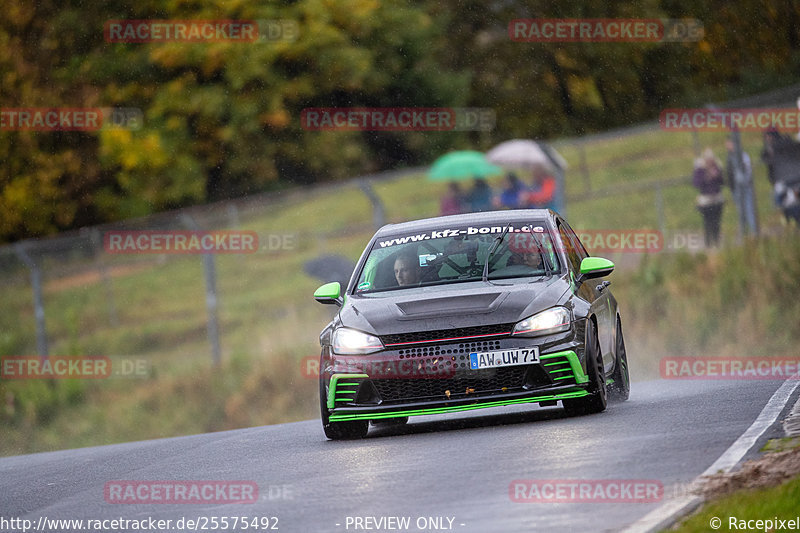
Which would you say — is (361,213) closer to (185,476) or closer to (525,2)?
(525,2)

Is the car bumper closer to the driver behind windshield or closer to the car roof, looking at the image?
the driver behind windshield

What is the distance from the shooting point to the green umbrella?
2777 centimetres

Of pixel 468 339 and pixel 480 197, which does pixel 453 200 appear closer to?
pixel 480 197

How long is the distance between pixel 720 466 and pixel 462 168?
19917mm

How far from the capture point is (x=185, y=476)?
33.7 ft

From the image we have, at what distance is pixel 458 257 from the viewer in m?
12.0

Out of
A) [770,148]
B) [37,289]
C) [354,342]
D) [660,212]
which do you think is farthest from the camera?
[660,212]

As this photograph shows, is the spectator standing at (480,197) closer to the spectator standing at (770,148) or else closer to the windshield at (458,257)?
the spectator standing at (770,148)

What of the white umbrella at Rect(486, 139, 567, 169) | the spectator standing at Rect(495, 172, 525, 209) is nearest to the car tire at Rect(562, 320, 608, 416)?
the spectator standing at Rect(495, 172, 525, 209)

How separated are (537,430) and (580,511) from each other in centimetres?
328

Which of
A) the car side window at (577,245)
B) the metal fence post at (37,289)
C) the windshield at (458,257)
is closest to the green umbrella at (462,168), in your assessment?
the metal fence post at (37,289)

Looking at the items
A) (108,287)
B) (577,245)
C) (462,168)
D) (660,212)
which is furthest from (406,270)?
(108,287)

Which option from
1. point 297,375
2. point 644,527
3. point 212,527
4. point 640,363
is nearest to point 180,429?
point 297,375

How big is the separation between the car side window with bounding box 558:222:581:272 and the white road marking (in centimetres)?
184
